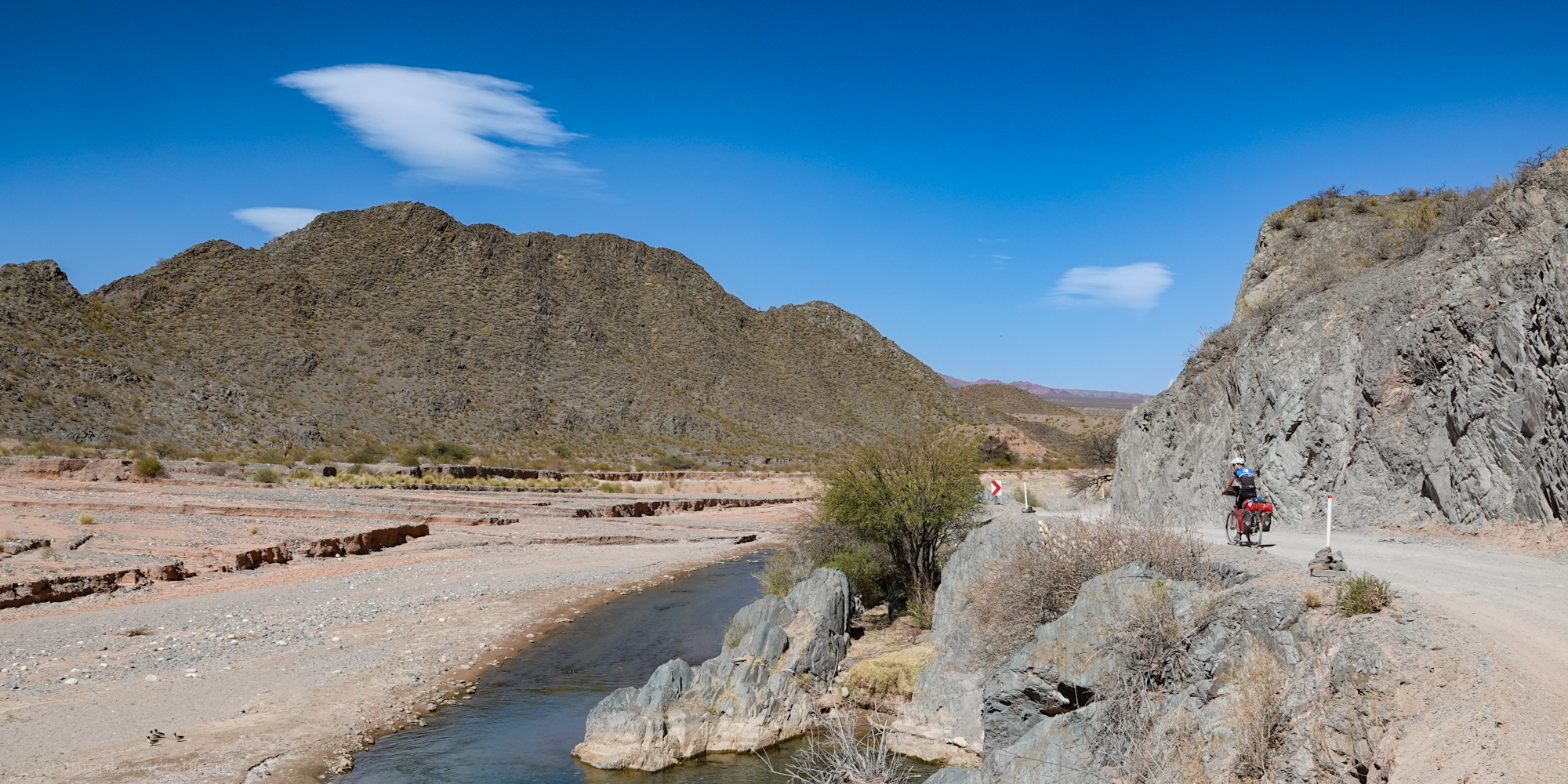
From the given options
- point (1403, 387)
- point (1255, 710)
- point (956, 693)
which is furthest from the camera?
point (1403, 387)

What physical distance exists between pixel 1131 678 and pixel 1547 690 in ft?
11.0

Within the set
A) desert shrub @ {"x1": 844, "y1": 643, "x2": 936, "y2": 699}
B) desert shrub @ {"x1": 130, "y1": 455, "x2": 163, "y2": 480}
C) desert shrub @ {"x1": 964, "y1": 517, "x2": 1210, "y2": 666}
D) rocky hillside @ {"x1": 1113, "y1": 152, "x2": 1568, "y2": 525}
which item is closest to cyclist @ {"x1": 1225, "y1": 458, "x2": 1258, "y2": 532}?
desert shrub @ {"x1": 964, "y1": 517, "x2": 1210, "y2": 666}

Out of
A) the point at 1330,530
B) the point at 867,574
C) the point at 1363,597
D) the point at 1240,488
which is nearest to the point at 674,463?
the point at 867,574

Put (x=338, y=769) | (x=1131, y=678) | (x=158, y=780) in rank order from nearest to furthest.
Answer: (x=1131, y=678) < (x=158, y=780) < (x=338, y=769)

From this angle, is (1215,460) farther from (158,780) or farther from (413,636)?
(158,780)

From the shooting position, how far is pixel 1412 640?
22.2ft

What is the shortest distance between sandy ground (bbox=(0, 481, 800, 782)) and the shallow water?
592 millimetres

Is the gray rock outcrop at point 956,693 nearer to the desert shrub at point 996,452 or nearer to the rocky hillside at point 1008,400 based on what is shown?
the desert shrub at point 996,452

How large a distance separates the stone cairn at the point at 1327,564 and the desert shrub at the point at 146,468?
52.4 m

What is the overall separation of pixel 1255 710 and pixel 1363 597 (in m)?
1.43

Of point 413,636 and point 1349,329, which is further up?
point 1349,329

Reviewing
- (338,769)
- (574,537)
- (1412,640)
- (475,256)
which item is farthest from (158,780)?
(475,256)

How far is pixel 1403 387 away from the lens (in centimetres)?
1478

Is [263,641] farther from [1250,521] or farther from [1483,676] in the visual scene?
[1483,676]
